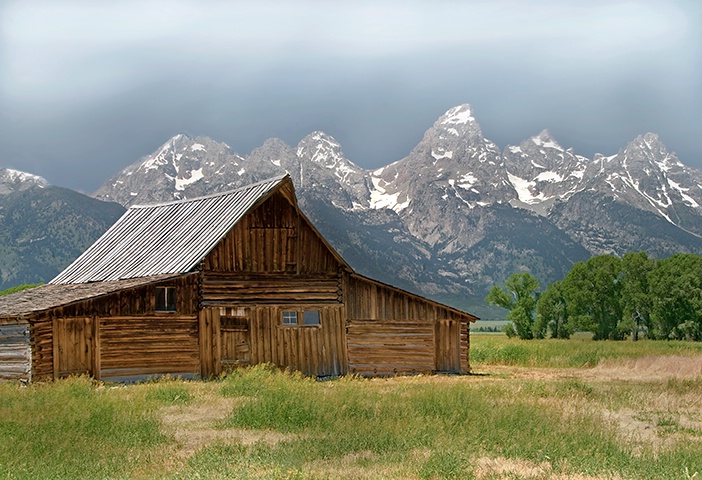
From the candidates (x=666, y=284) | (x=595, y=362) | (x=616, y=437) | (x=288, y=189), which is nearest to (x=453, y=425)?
(x=616, y=437)

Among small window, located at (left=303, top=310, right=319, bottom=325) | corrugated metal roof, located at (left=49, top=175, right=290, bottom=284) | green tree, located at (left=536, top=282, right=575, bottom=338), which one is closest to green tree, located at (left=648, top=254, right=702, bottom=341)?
green tree, located at (left=536, top=282, right=575, bottom=338)

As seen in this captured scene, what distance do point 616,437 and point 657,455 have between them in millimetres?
2023

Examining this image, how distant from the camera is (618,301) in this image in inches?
3925

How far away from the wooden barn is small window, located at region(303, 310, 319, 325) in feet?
0.20

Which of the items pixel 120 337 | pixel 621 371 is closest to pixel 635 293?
pixel 621 371

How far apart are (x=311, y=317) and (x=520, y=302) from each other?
7171cm

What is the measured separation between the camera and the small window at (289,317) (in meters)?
37.1

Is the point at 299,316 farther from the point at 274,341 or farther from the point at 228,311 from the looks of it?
the point at 228,311

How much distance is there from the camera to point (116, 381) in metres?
33.1

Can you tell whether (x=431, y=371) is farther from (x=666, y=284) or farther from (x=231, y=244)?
(x=666, y=284)

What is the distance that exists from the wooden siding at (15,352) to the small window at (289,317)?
9554mm

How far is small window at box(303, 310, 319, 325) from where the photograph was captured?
37.6 metres

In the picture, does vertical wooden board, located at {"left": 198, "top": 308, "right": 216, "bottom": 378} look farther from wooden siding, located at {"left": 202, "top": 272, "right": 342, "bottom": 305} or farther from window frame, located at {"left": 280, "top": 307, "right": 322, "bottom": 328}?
window frame, located at {"left": 280, "top": 307, "right": 322, "bottom": 328}

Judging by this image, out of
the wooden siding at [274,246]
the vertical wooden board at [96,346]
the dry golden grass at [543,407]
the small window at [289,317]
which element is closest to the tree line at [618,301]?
the dry golden grass at [543,407]
